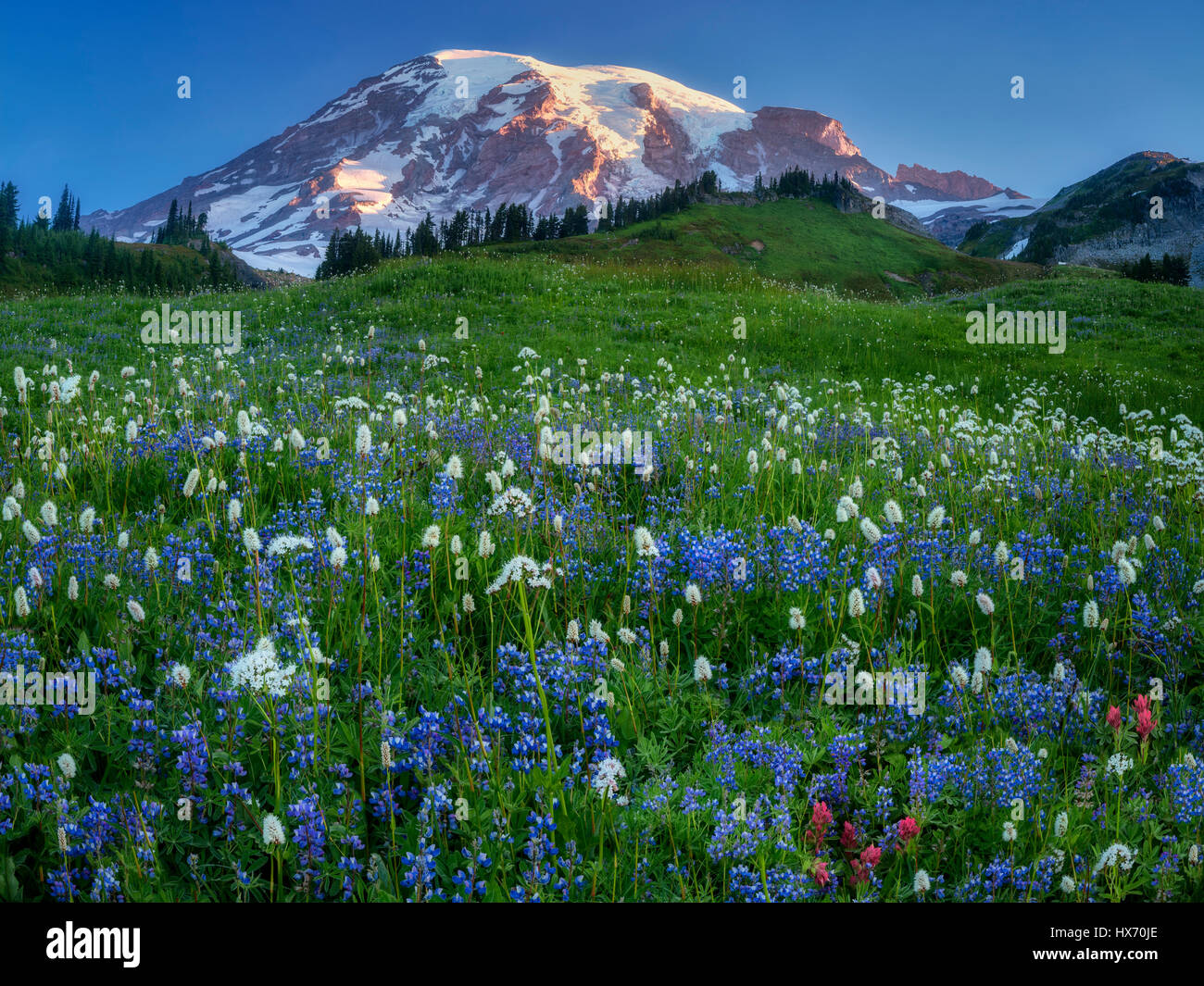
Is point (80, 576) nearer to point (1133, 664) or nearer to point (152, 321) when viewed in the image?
point (1133, 664)

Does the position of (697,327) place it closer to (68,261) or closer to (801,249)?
(801,249)

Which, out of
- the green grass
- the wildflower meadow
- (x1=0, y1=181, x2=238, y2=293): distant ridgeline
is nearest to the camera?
the wildflower meadow

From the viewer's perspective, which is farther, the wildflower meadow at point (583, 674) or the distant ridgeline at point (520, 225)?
the distant ridgeline at point (520, 225)

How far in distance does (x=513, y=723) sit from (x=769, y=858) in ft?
4.05

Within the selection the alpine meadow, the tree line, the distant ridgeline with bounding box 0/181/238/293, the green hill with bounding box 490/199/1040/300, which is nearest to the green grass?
the alpine meadow

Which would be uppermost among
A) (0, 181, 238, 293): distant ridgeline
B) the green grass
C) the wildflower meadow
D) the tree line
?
(0, 181, 238, 293): distant ridgeline

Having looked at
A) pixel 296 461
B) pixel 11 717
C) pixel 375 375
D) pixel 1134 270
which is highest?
pixel 1134 270

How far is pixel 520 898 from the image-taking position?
7.25 ft

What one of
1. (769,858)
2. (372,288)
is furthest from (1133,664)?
(372,288)

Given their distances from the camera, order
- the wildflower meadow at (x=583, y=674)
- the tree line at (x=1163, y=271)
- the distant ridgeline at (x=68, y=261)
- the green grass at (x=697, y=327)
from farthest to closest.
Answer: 1. the distant ridgeline at (x=68, y=261)
2. the tree line at (x=1163, y=271)
3. the green grass at (x=697, y=327)
4. the wildflower meadow at (x=583, y=674)

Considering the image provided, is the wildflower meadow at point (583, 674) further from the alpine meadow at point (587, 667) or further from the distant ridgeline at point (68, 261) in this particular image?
the distant ridgeline at point (68, 261)

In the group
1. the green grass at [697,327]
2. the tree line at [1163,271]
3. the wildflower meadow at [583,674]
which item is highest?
the tree line at [1163,271]

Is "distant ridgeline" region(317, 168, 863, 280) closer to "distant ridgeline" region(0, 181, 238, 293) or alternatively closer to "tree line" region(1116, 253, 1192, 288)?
"distant ridgeline" region(0, 181, 238, 293)

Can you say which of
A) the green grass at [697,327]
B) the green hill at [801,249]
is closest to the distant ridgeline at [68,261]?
the green hill at [801,249]
